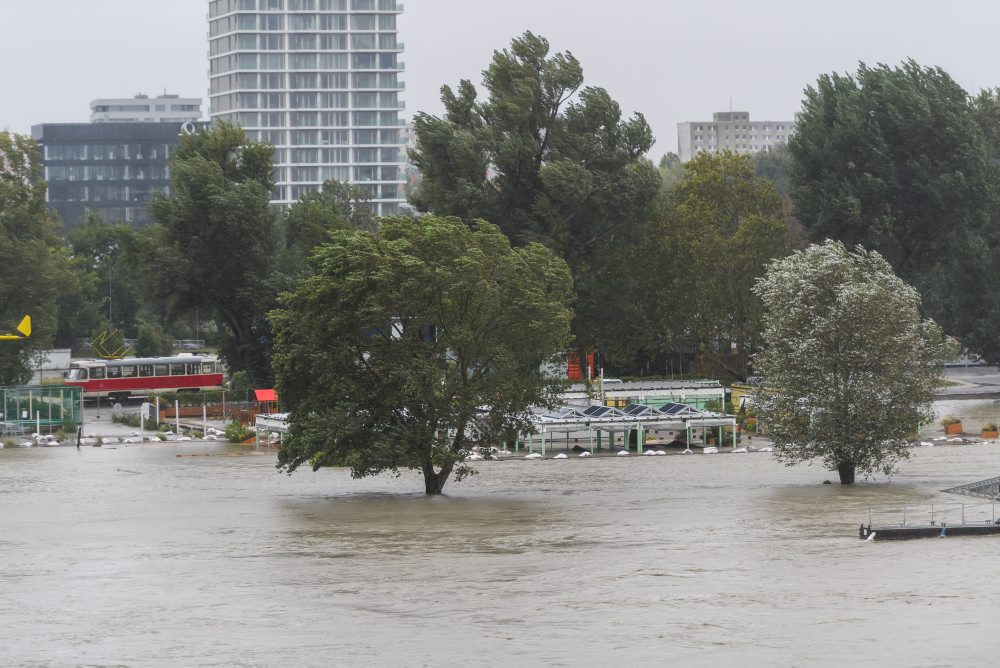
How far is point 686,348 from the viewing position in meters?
100

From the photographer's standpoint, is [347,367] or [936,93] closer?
[347,367]

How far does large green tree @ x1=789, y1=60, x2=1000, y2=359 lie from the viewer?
92438 mm

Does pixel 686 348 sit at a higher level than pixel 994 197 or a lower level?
lower

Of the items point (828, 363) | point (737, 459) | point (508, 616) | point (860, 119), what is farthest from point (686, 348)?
point (508, 616)

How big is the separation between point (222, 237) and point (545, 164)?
20.8 metres

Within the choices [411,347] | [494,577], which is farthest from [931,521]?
[411,347]

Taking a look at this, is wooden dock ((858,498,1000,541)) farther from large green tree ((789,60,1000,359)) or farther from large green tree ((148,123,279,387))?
large green tree ((148,123,279,387))

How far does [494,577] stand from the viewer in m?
34.0

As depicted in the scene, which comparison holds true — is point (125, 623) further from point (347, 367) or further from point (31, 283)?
point (31, 283)

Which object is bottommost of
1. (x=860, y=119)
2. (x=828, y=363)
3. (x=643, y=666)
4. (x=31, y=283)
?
(x=643, y=666)

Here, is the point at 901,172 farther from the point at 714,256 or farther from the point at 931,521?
the point at 931,521

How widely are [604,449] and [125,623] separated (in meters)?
47.1

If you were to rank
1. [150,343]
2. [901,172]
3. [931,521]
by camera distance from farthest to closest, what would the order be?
1. [150,343]
2. [901,172]
3. [931,521]

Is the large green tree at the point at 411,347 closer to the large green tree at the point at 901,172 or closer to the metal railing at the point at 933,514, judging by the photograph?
the metal railing at the point at 933,514
